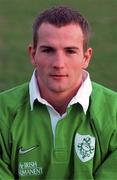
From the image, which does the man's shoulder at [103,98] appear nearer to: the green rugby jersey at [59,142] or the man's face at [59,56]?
the green rugby jersey at [59,142]

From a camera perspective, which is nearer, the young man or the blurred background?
the young man

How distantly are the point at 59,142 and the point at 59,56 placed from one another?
0.45m

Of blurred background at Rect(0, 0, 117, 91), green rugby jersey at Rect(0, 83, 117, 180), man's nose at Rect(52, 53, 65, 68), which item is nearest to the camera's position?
man's nose at Rect(52, 53, 65, 68)

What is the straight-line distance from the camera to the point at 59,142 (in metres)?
3.66

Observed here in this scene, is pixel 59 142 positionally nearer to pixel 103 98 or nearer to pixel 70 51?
pixel 103 98

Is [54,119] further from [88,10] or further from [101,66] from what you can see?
[88,10]

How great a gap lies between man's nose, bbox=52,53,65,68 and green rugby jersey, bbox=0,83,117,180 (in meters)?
0.28

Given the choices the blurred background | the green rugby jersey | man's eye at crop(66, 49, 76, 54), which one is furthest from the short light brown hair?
the blurred background

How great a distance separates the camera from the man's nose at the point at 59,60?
354 cm

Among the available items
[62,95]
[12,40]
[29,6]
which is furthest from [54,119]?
[29,6]

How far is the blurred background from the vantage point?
694 cm

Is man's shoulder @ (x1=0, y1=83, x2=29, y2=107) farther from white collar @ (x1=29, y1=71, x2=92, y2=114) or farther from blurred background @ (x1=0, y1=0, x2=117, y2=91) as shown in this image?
blurred background @ (x1=0, y1=0, x2=117, y2=91)

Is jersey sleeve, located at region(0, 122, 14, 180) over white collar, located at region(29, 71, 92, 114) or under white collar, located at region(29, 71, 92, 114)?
under

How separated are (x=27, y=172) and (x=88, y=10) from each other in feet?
20.1
